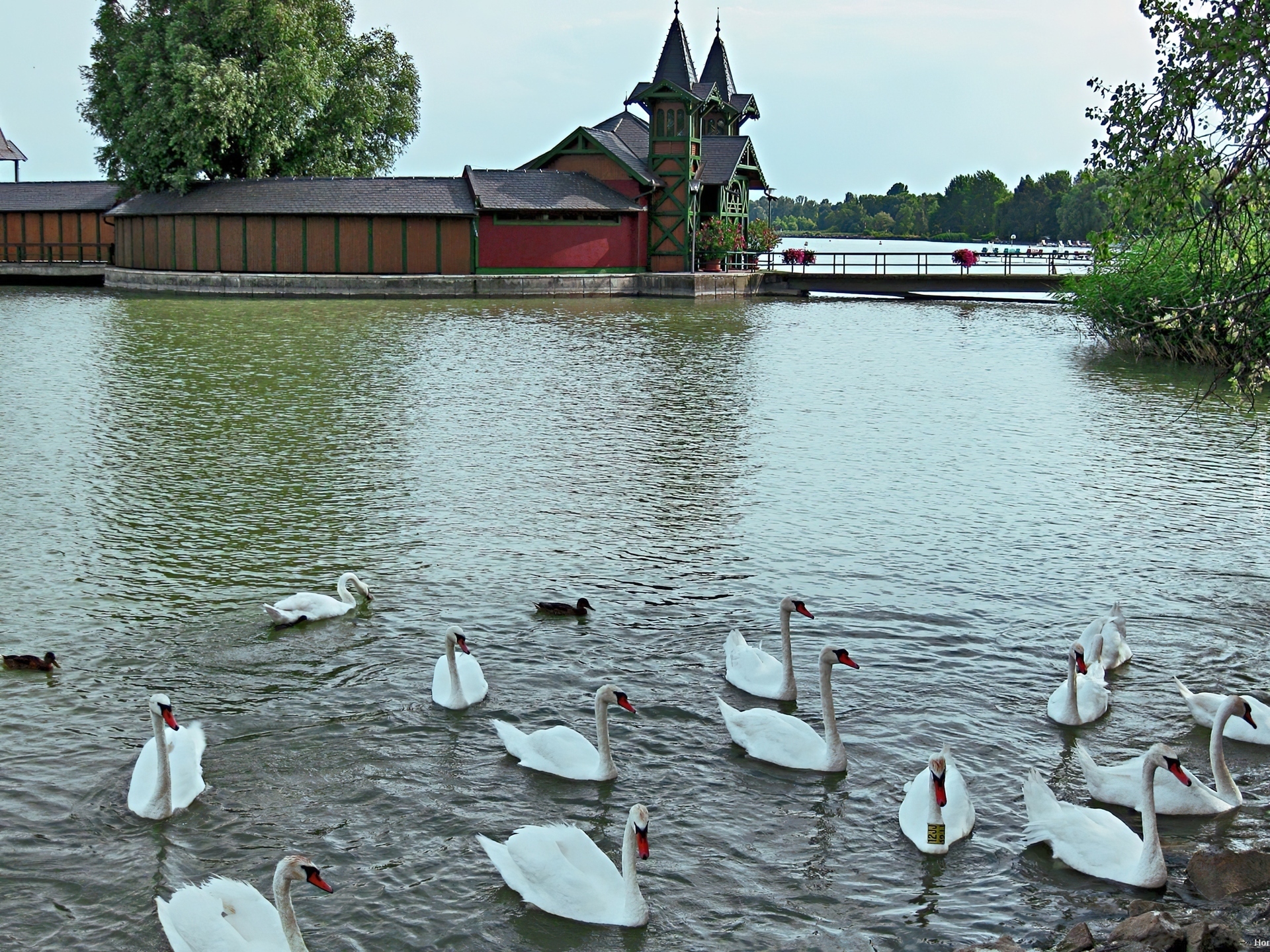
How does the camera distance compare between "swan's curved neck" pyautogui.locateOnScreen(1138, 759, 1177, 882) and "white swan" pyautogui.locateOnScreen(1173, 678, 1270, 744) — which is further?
"white swan" pyautogui.locateOnScreen(1173, 678, 1270, 744)

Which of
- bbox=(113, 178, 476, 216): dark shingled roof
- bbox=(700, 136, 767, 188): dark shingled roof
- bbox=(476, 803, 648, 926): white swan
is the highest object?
bbox=(700, 136, 767, 188): dark shingled roof

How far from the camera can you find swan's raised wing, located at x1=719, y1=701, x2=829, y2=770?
7.79 meters

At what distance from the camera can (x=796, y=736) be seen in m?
7.84

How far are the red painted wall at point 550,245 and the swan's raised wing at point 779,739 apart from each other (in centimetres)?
4372

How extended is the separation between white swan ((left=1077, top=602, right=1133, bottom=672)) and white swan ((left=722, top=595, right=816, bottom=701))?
6.67ft

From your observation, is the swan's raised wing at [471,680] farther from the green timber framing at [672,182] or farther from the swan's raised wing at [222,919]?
the green timber framing at [672,182]

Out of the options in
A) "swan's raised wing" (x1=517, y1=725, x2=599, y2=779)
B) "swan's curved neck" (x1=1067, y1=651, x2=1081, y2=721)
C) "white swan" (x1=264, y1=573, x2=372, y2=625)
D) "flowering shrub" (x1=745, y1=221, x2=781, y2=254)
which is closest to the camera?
"swan's raised wing" (x1=517, y1=725, x2=599, y2=779)

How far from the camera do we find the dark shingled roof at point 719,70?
66812mm

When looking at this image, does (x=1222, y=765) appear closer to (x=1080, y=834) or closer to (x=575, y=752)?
(x=1080, y=834)

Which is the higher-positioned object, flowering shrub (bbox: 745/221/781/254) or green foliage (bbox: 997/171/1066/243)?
green foliage (bbox: 997/171/1066/243)

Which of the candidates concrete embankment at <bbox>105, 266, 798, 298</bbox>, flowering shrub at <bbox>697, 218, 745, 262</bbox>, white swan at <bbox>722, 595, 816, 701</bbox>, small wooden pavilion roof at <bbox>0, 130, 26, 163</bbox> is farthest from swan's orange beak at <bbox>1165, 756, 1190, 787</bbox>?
small wooden pavilion roof at <bbox>0, 130, 26, 163</bbox>

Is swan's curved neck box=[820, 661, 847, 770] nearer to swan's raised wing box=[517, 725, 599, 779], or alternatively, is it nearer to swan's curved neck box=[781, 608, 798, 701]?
swan's curved neck box=[781, 608, 798, 701]

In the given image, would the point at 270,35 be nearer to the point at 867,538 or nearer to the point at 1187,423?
the point at 1187,423

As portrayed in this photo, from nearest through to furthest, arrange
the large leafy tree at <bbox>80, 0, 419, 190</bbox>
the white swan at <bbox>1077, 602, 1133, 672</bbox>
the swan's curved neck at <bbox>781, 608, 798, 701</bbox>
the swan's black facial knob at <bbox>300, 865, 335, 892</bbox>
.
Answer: the swan's black facial knob at <bbox>300, 865, 335, 892</bbox>
the swan's curved neck at <bbox>781, 608, 798, 701</bbox>
the white swan at <bbox>1077, 602, 1133, 672</bbox>
the large leafy tree at <bbox>80, 0, 419, 190</bbox>
